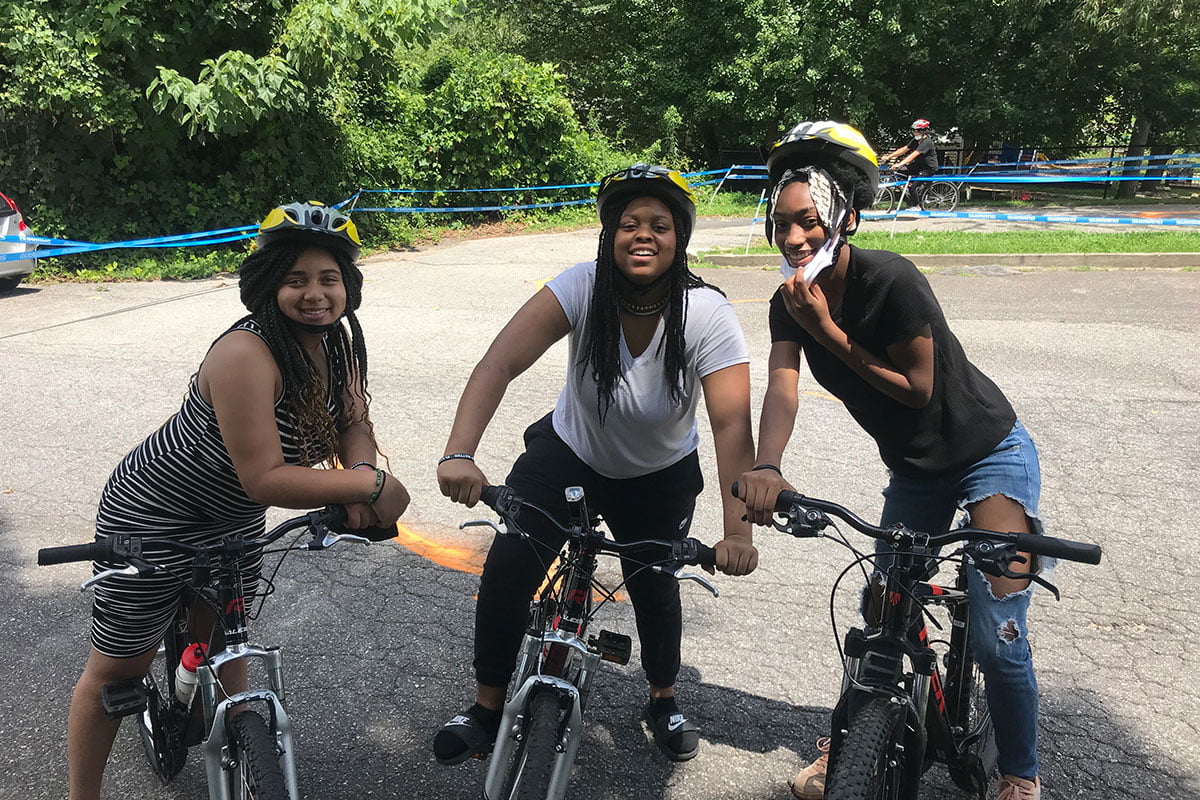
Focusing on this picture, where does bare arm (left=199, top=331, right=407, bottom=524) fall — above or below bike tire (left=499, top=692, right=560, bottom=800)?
above

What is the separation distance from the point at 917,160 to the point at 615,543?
1848 centimetres

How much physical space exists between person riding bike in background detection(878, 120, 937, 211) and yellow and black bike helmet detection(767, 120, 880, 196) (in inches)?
A: 644

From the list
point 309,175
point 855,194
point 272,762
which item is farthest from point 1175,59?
point 272,762

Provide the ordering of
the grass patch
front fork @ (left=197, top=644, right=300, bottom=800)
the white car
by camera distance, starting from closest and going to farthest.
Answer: front fork @ (left=197, top=644, right=300, bottom=800), the white car, the grass patch

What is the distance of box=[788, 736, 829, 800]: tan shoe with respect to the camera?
2992 mm

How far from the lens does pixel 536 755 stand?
2.31 meters

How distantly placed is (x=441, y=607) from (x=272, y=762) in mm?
2107

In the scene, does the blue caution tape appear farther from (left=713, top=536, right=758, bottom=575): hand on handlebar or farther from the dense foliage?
(left=713, top=536, right=758, bottom=575): hand on handlebar

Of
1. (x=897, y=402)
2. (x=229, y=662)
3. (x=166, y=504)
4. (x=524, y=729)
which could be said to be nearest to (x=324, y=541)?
(x=229, y=662)

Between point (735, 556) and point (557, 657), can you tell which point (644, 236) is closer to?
point (735, 556)

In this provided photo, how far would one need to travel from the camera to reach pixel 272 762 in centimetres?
215

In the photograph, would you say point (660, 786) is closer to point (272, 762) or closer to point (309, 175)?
point (272, 762)

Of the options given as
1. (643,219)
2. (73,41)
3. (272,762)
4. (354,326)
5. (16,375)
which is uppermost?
(73,41)

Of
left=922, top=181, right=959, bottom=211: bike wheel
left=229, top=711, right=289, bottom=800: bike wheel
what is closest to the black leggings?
left=229, top=711, right=289, bottom=800: bike wheel
